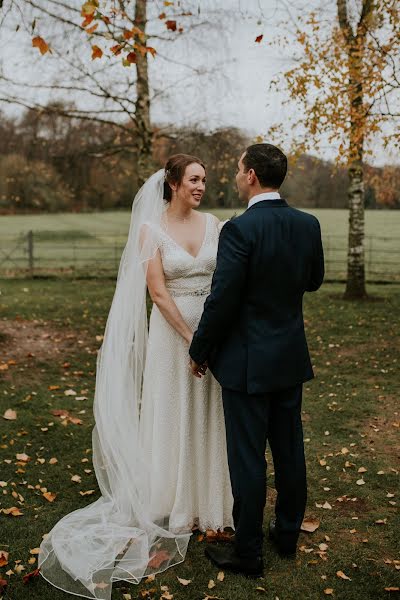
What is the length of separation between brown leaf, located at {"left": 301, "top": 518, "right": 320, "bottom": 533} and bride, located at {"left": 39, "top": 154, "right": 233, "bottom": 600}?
0.50 m

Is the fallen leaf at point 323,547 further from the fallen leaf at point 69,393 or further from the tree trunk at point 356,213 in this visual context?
the tree trunk at point 356,213

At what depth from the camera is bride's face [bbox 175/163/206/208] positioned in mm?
3807

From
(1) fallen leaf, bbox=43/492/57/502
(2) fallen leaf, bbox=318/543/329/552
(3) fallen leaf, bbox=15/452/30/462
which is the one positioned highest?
(2) fallen leaf, bbox=318/543/329/552

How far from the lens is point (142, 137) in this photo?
1102cm

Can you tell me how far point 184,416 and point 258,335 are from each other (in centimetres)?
93

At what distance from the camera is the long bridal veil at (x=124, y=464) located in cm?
366

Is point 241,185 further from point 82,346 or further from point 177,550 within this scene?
point 82,346

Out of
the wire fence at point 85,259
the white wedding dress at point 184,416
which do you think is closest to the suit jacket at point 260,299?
the white wedding dress at point 184,416

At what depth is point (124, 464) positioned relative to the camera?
4109 millimetres

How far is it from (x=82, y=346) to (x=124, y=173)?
19.1 feet

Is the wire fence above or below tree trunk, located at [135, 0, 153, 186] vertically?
below

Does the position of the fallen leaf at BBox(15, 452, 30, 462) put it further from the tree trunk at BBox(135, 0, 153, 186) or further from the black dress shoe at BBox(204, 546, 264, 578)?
the tree trunk at BBox(135, 0, 153, 186)

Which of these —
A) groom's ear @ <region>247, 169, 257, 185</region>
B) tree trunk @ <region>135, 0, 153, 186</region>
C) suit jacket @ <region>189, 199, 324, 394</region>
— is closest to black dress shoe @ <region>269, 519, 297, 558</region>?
suit jacket @ <region>189, 199, 324, 394</region>

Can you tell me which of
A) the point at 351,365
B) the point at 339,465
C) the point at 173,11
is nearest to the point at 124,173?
the point at 173,11
